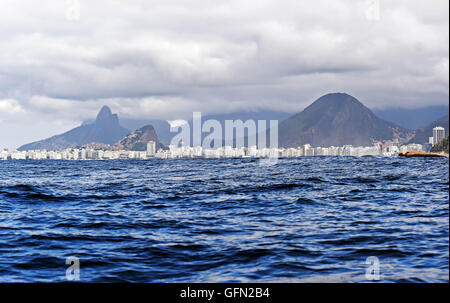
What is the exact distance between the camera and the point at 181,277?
1159cm

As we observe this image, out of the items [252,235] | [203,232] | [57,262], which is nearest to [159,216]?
[203,232]

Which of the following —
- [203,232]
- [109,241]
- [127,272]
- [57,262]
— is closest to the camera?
[127,272]

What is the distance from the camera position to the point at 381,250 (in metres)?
13.8

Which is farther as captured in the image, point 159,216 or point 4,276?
point 159,216

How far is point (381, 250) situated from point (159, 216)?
11667 millimetres

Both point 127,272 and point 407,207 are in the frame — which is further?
point 407,207
